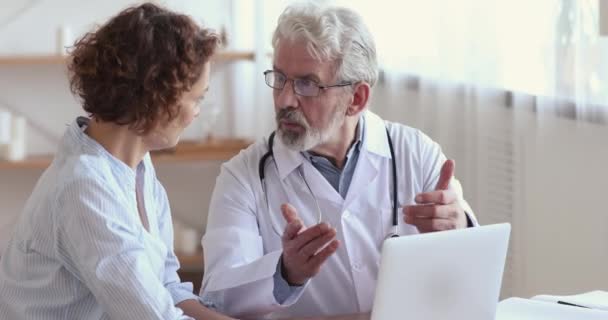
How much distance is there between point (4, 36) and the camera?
4.61m

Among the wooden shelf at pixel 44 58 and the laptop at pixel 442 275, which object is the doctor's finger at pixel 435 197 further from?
the wooden shelf at pixel 44 58

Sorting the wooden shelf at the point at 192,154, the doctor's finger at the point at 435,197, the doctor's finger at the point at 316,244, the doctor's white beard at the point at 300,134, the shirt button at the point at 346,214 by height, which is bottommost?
the wooden shelf at the point at 192,154

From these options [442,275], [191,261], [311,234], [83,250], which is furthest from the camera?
[191,261]

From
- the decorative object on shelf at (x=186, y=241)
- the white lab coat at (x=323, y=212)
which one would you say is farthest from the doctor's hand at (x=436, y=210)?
the decorative object on shelf at (x=186, y=241)

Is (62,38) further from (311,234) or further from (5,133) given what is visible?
(311,234)

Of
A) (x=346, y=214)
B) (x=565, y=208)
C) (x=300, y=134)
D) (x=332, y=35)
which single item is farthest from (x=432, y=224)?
(x=565, y=208)

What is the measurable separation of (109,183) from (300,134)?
2.42 ft

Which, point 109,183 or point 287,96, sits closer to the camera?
point 109,183

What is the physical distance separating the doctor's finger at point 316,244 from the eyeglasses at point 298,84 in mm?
499

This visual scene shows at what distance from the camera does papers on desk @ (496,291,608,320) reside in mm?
1989

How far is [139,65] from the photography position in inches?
67.5

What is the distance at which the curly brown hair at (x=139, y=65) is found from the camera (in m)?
1.72

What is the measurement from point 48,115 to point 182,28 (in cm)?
306

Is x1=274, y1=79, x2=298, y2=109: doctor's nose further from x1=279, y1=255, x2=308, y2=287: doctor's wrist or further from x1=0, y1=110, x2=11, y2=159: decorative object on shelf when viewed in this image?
x1=0, y1=110, x2=11, y2=159: decorative object on shelf
